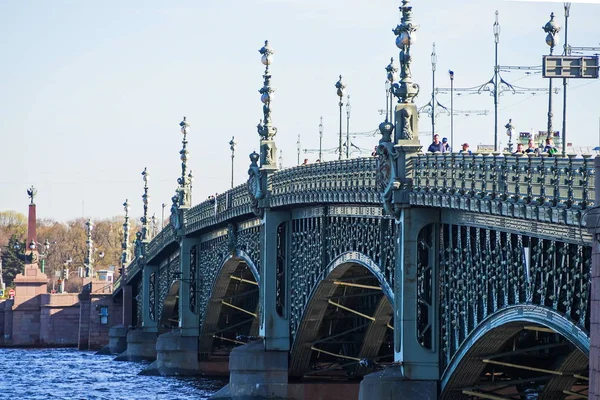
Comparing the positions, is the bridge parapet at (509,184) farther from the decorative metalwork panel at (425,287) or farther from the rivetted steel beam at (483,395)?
the rivetted steel beam at (483,395)

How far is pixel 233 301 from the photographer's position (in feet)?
176

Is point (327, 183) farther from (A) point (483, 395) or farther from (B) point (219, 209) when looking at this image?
(B) point (219, 209)

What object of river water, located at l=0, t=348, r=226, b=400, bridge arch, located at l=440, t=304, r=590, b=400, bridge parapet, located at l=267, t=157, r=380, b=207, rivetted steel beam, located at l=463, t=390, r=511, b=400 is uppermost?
bridge parapet, located at l=267, t=157, r=380, b=207

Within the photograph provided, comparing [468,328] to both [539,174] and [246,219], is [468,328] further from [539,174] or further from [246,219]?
[246,219]

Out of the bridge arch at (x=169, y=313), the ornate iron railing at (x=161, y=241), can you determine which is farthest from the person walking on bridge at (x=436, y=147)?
the bridge arch at (x=169, y=313)

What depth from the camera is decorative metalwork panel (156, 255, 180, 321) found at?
208 feet

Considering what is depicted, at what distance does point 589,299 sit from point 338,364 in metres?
19.9

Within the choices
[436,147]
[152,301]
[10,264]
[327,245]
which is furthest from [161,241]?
[10,264]

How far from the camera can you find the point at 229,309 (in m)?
54.9

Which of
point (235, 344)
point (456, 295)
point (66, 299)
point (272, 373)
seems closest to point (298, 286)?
point (272, 373)

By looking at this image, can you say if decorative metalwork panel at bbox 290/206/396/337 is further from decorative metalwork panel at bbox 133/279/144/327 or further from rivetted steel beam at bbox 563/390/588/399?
decorative metalwork panel at bbox 133/279/144/327

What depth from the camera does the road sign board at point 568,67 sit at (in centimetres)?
2102

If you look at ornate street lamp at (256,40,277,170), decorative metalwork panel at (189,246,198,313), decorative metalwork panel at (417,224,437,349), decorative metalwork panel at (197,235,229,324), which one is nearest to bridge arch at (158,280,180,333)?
decorative metalwork panel at (189,246,198,313)

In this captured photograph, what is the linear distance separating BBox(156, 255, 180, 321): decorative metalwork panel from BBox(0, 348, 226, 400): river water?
277 cm
